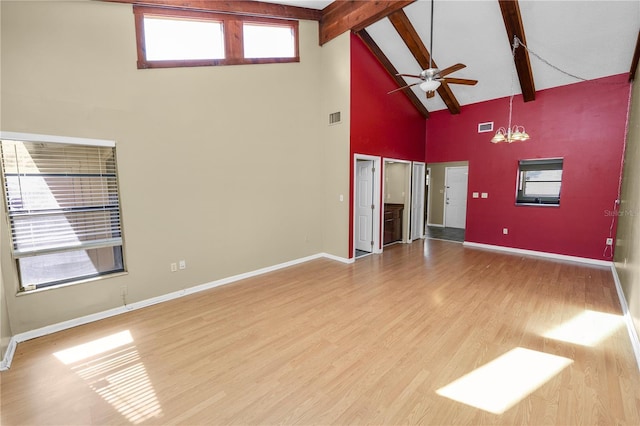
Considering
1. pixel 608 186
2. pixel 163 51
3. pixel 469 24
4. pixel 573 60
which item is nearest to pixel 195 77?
pixel 163 51

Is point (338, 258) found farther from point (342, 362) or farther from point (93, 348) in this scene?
point (93, 348)

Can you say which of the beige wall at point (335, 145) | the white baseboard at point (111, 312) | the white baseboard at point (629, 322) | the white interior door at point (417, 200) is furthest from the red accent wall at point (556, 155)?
the white baseboard at point (111, 312)

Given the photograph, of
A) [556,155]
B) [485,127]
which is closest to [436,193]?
[485,127]

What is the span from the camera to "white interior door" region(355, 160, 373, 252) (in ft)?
18.2

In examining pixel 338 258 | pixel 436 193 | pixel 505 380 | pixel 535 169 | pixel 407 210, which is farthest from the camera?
pixel 436 193

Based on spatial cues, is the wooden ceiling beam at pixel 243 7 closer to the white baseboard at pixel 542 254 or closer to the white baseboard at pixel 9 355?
the white baseboard at pixel 9 355

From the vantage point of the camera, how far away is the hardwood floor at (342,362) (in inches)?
70.1

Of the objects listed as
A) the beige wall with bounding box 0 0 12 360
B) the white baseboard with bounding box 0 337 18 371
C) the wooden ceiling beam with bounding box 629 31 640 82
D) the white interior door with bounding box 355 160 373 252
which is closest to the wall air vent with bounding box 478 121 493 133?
the wooden ceiling beam with bounding box 629 31 640 82

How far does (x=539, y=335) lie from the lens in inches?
104

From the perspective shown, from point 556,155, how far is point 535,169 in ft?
1.35

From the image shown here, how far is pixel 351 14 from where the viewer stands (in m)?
4.42

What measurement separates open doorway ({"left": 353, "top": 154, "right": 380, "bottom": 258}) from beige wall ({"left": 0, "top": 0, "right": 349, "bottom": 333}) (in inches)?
31.8

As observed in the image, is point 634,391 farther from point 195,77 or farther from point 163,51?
point 163,51

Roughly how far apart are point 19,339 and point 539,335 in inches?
200
